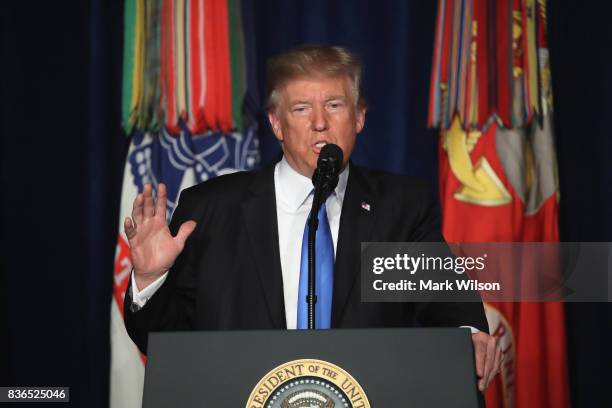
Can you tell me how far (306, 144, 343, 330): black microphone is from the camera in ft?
4.30

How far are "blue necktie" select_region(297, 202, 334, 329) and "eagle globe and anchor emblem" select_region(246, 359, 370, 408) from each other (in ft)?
1.81

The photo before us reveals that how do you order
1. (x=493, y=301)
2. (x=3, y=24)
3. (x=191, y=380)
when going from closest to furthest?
(x=191, y=380) → (x=493, y=301) → (x=3, y=24)

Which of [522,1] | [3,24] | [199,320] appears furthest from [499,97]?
[3,24]

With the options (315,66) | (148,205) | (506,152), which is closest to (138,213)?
(148,205)

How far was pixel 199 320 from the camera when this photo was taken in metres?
1.80

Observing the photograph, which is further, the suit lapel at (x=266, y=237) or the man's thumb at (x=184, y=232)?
the suit lapel at (x=266, y=237)

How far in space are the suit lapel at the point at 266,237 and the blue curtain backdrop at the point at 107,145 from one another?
1.15 meters

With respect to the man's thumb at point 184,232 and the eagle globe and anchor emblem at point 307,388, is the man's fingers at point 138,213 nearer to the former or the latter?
the man's thumb at point 184,232

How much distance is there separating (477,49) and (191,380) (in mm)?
2082

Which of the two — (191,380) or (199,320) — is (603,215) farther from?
(191,380)

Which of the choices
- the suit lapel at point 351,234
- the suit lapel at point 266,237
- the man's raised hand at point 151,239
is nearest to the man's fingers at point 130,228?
the man's raised hand at point 151,239

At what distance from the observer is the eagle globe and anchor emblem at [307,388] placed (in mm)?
1123

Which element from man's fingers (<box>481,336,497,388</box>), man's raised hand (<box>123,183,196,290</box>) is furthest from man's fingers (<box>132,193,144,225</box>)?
man's fingers (<box>481,336,497,388</box>)

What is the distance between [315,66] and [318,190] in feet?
2.16
